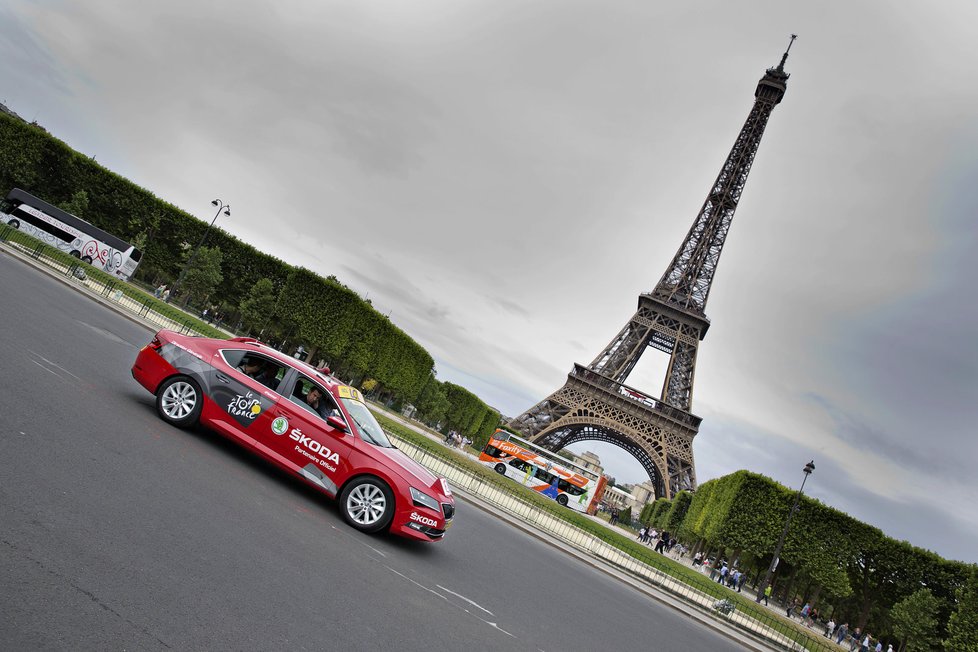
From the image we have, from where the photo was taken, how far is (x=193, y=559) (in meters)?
5.23

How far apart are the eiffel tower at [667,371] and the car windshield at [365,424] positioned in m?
41.9

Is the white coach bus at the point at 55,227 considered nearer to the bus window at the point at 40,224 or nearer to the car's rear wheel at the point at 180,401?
the bus window at the point at 40,224

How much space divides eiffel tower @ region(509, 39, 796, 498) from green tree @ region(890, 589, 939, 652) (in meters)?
16.4

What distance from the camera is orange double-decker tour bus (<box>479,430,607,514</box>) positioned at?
149 feet

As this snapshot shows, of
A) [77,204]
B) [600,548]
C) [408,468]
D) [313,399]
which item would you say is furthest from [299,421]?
[77,204]

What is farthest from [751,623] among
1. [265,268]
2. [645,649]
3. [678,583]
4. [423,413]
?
[423,413]

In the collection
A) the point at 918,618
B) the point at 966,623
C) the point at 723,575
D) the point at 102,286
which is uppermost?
the point at 966,623

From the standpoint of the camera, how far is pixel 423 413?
71.9 meters

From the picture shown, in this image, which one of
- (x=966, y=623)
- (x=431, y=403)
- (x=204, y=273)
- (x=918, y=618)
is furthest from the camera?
(x=431, y=403)

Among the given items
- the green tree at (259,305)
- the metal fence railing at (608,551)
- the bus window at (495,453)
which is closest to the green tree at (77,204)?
the green tree at (259,305)

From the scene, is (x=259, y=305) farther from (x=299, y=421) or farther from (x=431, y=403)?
(x=299, y=421)

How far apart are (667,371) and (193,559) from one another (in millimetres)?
54104

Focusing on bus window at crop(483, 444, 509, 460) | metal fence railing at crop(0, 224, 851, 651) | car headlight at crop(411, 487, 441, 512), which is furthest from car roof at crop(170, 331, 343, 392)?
bus window at crop(483, 444, 509, 460)

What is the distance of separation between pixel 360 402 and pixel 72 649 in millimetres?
6476
